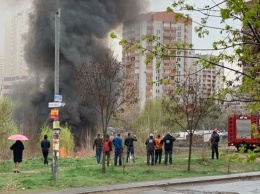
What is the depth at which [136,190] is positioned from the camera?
15719 mm

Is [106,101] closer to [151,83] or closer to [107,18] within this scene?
[151,83]

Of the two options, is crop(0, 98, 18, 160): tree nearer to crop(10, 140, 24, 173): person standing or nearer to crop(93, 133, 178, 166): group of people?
crop(10, 140, 24, 173): person standing

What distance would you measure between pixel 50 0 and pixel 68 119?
12.1 meters

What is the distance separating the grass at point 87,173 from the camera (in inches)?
619

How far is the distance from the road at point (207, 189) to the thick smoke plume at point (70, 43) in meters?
30.1

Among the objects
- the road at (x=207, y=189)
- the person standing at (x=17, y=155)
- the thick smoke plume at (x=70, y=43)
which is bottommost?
the road at (x=207, y=189)

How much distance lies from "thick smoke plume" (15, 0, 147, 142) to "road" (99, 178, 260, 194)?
98.7 ft

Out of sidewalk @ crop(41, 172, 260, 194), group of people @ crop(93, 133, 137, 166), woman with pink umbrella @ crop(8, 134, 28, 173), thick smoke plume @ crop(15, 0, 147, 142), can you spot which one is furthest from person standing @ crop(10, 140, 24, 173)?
thick smoke plume @ crop(15, 0, 147, 142)

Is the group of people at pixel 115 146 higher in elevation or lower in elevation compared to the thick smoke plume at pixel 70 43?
lower

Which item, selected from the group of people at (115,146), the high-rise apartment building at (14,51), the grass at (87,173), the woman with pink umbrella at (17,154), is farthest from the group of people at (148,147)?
the high-rise apartment building at (14,51)

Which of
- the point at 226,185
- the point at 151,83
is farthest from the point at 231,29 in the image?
the point at 226,185

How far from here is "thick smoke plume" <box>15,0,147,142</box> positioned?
47500 millimetres

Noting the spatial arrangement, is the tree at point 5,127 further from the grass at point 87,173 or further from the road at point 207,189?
the road at point 207,189

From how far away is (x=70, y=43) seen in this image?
47781 millimetres
